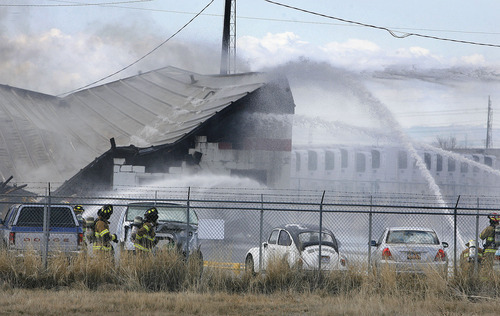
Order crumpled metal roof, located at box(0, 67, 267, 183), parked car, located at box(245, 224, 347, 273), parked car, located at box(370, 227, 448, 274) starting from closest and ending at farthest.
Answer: parked car, located at box(370, 227, 448, 274) → parked car, located at box(245, 224, 347, 273) → crumpled metal roof, located at box(0, 67, 267, 183)

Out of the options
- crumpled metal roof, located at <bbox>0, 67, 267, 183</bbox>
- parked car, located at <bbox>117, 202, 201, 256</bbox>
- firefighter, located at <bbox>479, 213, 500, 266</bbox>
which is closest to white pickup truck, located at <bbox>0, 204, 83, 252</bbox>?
parked car, located at <bbox>117, 202, 201, 256</bbox>

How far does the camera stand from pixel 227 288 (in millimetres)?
12758

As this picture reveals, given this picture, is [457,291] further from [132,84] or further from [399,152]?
[132,84]

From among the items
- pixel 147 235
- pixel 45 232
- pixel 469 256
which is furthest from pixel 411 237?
pixel 45 232

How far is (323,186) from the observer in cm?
3238

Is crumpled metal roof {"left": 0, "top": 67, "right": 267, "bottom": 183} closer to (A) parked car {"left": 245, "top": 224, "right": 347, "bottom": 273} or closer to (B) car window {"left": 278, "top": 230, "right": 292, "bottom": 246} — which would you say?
(B) car window {"left": 278, "top": 230, "right": 292, "bottom": 246}

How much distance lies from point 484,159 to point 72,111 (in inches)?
918

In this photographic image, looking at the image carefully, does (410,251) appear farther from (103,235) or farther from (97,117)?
(97,117)

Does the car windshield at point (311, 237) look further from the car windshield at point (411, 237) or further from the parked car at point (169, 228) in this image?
the parked car at point (169, 228)

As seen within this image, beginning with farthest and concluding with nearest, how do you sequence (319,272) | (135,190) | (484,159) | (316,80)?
(484,159) < (316,80) < (135,190) < (319,272)

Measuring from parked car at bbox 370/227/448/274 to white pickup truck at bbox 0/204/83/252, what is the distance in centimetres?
667

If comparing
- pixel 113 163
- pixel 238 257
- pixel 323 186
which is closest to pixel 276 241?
pixel 238 257

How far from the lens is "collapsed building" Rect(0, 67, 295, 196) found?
28156 millimetres

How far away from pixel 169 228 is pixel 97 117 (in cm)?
1962
